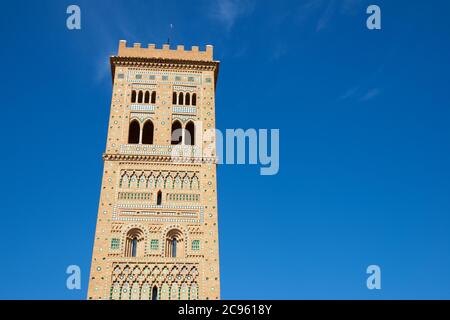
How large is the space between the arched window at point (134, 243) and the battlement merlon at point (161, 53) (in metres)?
10.2

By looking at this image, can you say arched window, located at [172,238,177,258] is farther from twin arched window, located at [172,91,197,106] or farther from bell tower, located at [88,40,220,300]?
twin arched window, located at [172,91,197,106]

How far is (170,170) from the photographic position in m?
29.2

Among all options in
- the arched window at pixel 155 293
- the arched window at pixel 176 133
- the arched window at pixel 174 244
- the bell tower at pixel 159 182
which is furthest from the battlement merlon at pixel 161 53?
the arched window at pixel 155 293

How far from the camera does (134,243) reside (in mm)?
27594

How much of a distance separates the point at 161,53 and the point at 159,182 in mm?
7927

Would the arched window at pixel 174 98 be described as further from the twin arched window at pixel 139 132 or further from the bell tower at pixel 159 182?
the twin arched window at pixel 139 132

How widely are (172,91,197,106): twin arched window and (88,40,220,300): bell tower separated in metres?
0.06

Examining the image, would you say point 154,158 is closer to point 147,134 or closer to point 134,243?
point 147,134

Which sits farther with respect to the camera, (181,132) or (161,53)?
(161,53)

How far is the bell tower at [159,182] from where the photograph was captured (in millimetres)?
26484

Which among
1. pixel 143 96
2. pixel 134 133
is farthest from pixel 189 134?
pixel 143 96

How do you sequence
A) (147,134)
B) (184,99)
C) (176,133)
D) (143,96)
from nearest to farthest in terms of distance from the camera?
(176,133)
(143,96)
(184,99)
(147,134)
